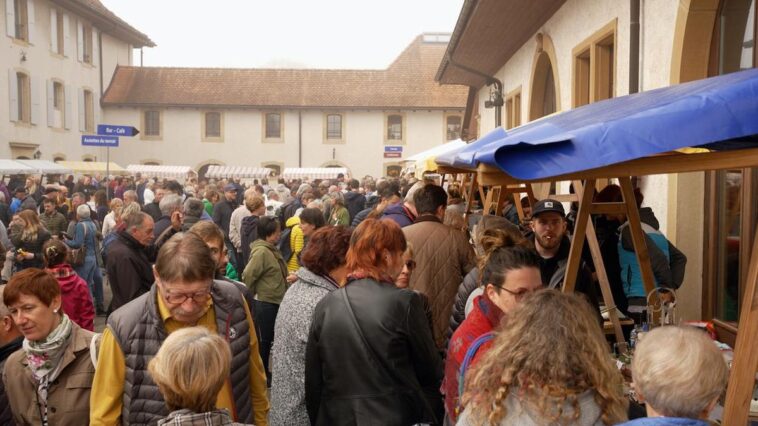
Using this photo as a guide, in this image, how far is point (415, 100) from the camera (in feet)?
154

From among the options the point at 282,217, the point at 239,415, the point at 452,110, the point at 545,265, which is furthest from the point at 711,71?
the point at 452,110

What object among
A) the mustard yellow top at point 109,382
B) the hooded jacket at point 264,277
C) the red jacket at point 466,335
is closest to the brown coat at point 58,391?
the mustard yellow top at point 109,382

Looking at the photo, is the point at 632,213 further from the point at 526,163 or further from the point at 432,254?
the point at 526,163

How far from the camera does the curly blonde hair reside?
2.45m

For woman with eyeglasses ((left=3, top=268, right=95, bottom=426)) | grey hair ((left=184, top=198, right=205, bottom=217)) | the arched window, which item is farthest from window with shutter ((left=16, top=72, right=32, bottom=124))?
woman with eyeglasses ((left=3, top=268, right=95, bottom=426))

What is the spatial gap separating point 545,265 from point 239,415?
2.80 meters

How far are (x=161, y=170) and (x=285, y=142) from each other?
7.36 m

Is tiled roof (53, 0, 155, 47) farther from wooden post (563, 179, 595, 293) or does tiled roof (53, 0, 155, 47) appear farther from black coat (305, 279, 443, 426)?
black coat (305, 279, 443, 426)

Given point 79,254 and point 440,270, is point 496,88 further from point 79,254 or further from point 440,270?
point 440,270

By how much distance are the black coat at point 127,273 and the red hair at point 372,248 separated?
2662mm

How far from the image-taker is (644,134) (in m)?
2.76

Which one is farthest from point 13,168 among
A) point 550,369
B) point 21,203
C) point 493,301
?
point 550,369

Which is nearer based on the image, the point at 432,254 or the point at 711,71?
the point at 432,254

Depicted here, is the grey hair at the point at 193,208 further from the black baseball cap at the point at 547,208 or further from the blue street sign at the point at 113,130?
the blue street sign at the point at 113,130
